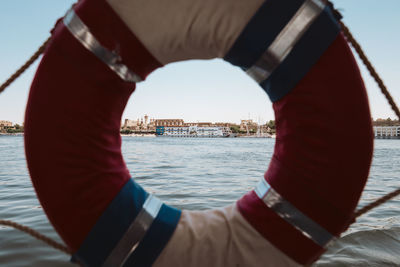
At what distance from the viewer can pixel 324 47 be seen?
93 centimetres

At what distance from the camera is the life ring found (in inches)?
35.4

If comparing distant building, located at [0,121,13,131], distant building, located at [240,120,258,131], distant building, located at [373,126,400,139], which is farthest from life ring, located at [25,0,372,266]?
distant building, located at [0,121,13,131]

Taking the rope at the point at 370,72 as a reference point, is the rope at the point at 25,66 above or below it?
above

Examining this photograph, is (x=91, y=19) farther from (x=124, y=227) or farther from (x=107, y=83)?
(x=124, y=227)

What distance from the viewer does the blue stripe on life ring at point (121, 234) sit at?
3.01 ft

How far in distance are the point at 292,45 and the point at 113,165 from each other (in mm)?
664

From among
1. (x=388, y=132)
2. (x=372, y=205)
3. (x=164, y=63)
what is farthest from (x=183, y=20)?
(x=388, y=132)

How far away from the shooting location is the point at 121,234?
3.04 feet

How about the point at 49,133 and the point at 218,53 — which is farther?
the point at 218,53

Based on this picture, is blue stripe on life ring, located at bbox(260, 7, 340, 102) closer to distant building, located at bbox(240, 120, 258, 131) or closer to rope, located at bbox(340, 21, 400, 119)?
rope, located at bbox(340, 21, 400, 119)

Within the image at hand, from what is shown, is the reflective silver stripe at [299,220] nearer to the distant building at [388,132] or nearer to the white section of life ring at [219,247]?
the white section of life ring at [219,247]

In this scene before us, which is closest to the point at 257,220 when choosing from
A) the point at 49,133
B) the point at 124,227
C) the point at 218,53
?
the point at 124,227

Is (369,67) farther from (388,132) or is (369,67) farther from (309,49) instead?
(388,132)

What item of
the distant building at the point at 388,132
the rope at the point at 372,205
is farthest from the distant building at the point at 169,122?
the rope at the point at 372,205
